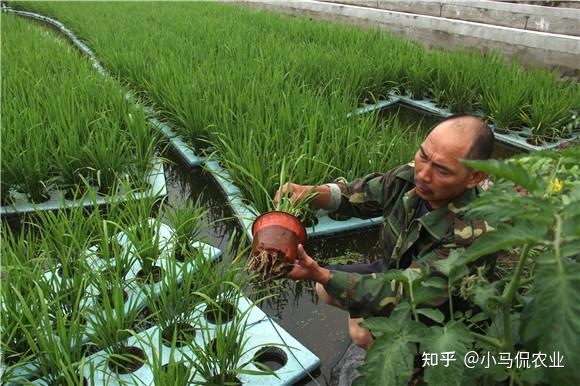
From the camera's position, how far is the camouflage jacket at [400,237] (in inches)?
51.7

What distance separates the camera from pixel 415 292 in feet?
3.31

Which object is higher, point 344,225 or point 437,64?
point 437,64

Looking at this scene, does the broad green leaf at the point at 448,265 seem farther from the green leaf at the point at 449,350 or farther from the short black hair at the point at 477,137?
the short black hair at the point at 477,137

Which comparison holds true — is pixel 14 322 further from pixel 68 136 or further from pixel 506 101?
pixel 506 101

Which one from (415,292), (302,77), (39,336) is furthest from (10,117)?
(415,292)

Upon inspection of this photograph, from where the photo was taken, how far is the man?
1.27 meters

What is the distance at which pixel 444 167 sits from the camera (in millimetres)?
1277

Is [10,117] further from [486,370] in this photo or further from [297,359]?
[486,370]

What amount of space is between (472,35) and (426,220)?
5299 mm

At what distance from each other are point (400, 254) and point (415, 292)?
1.55 ft

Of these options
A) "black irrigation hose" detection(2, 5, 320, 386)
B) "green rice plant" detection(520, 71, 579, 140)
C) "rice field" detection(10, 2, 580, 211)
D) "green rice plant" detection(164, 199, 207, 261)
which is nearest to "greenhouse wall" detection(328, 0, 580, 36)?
"rice field" detection(10, 2, 580, 211)

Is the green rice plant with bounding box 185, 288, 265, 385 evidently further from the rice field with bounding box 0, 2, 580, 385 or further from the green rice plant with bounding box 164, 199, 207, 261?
the green rice plant with bounding box 164, 199, 207, 261

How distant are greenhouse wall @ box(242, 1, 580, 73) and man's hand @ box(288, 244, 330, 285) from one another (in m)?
4.55

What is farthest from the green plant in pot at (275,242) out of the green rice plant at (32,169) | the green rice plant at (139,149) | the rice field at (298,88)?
the green rice plant at (32,169)
